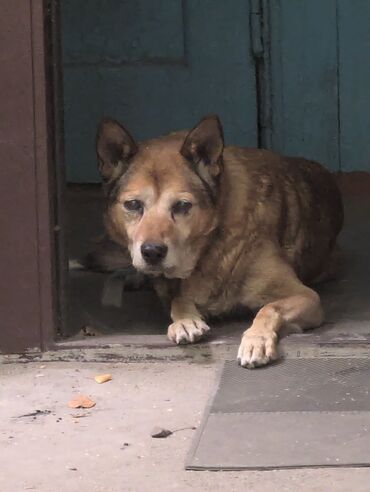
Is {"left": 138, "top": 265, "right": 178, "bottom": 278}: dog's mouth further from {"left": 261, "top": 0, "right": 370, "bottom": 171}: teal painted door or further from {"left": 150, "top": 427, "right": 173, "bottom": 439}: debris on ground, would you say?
{"left": 261, "top": 0, "right": 370, "bottom": 171}: teal painted door

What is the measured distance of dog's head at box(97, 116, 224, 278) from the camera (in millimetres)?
4504

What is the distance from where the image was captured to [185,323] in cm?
456

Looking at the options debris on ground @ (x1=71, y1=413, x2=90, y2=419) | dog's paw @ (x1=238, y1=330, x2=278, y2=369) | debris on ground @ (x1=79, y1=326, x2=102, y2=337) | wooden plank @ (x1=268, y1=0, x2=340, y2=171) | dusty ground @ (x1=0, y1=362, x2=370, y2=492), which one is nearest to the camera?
dusty ground @ (x1=0, y1=362, x2=370, y2=492)

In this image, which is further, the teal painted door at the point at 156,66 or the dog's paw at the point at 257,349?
the teal painted door at the point at 156,66

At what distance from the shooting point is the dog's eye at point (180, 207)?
4562 mm

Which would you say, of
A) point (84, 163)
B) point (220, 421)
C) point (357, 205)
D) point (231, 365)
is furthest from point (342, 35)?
point (220, 421)

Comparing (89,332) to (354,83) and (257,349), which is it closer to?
(257,349)

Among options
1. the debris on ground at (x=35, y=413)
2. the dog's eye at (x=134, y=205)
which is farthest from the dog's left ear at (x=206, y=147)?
the debris on ground at (x=35, y=413)

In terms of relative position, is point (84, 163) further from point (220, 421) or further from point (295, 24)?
point (220, 421)

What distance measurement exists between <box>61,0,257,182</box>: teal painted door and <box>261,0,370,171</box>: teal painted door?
0.44 feet

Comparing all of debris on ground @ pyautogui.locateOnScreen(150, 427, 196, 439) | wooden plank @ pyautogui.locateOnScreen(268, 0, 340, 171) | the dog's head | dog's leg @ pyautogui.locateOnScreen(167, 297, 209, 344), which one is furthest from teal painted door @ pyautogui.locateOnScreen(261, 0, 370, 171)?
debris on ground @ pyautogui.locateOnScreen(150, 427, 196, 439)

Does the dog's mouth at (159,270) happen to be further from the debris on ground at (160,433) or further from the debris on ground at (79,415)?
the debris on ground at (160,433)

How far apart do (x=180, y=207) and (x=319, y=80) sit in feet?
8.02

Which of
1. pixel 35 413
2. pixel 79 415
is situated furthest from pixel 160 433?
pixel 35 413
